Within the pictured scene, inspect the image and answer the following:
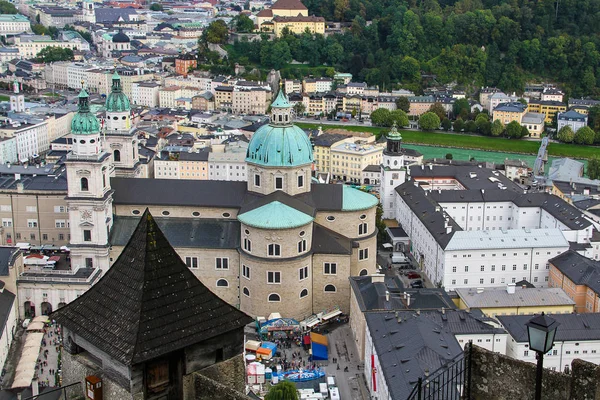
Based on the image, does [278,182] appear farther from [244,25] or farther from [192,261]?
[244,25]

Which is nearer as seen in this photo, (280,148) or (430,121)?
(280,148)

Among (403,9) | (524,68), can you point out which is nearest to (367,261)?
(524,68)

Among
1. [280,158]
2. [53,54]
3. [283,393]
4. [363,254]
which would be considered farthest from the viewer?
[53,54]

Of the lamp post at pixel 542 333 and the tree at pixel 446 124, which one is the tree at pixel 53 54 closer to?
the tree at pixel 446 124

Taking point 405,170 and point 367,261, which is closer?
point 367,261

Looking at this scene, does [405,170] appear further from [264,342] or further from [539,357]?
[539,357]

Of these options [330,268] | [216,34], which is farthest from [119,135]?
[216,34]
